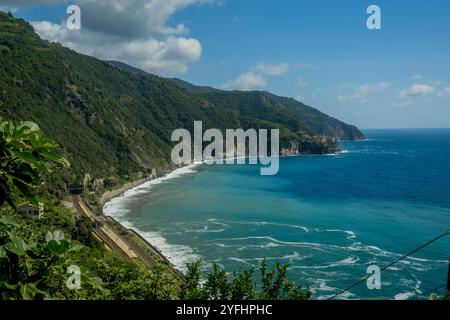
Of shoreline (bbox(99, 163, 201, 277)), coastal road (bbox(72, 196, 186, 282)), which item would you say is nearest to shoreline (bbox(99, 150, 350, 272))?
shoreline (bbox(99, 163, 201, 277))

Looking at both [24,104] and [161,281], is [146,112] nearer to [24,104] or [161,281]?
[24,104]

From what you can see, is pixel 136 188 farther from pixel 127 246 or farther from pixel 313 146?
pixel 313 146

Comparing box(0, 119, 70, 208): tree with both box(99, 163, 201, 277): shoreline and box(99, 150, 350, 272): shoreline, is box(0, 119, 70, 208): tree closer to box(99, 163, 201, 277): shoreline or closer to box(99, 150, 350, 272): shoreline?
box(99, 163, 201, 277): shoreline

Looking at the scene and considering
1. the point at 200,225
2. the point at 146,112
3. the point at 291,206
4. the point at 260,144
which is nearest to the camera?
the point at 200,225

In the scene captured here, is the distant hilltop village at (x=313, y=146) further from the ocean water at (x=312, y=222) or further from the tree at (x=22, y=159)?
the tree at (x=22, y=159)
